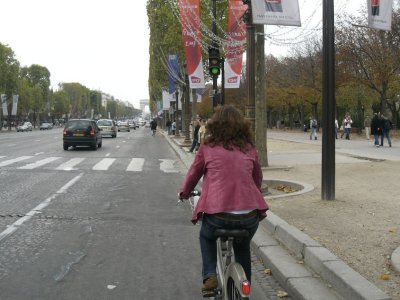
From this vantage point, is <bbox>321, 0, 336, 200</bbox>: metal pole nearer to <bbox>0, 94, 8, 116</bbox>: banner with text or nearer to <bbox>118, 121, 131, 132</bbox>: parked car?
<bbox>118, 121, 131, 132</bbox>: parked car

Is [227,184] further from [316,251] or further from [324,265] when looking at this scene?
[316,251]

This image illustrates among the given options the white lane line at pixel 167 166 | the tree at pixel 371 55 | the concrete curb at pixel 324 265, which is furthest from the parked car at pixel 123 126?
the concrete curb at pixel 324 265

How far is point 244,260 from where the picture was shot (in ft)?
13.3

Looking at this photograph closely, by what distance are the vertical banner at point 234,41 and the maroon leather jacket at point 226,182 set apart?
11185 millimetres

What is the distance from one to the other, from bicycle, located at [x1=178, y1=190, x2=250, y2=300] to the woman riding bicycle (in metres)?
0.05

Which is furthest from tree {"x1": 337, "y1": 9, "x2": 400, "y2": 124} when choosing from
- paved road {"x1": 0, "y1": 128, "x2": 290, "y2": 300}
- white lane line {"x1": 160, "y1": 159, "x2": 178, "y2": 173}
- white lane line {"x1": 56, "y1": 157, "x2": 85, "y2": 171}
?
paved road {"x1": 0, "y1": 128, "x2": 290, "y2": 300}

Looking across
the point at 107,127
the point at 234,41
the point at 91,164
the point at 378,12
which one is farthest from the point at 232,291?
the point at 107,127

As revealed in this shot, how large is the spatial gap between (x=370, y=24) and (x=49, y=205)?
21.9ft

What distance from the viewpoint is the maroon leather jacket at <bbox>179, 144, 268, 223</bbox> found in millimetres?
3727

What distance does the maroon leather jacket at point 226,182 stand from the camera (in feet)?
12.2

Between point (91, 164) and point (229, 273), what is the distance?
1558 cm

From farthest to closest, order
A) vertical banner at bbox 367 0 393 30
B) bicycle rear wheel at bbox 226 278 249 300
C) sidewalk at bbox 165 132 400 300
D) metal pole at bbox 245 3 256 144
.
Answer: metal pole at bbox 245 3 256 144 → vertical banner at bbox 367 0 393 30 → sidewalk at bbox 165 132 400 300 → bicycle rear wheel at bbox 226 278 249 300

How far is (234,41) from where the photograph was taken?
17.5 metres

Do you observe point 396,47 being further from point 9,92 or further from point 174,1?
point 9,92
